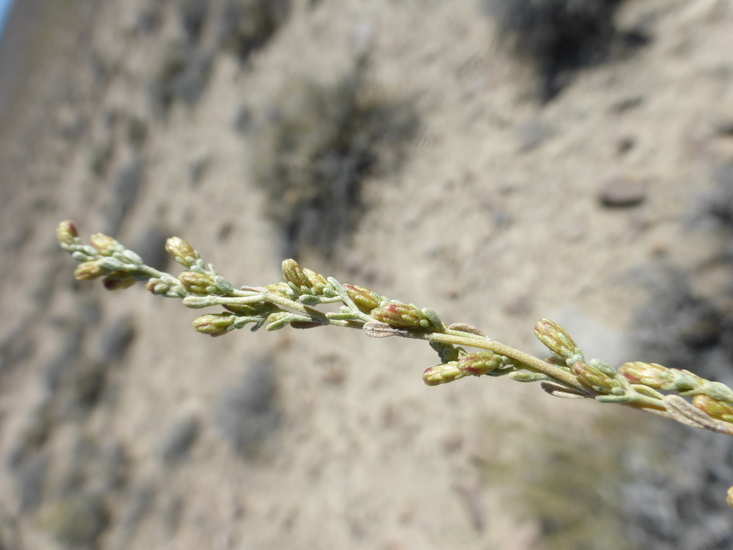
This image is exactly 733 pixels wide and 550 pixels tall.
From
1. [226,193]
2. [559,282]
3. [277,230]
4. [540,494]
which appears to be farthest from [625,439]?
[226,193]

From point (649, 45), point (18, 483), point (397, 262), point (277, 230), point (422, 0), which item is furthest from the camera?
point (18, 483)

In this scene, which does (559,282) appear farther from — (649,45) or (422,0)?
(422,0)

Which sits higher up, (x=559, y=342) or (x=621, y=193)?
(x=621, y=193)

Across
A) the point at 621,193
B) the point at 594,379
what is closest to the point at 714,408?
the point at 594,379

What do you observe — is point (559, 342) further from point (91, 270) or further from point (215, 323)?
point (91, 270)

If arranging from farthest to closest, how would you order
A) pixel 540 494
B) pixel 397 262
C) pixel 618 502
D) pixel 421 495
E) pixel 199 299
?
1. pixel 397 262
2. pixel 421 495
3. pixel 540 494
4. pixel 618 502
5. pixel 199 299

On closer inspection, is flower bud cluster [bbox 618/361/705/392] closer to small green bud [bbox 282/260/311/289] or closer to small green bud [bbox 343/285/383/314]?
small green bud [bbox 343/285/383/314]

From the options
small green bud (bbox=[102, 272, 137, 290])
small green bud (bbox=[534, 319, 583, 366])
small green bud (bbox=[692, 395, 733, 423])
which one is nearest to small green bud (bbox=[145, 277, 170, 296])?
small green bud (bbox=[102, 272, 137, 290])
